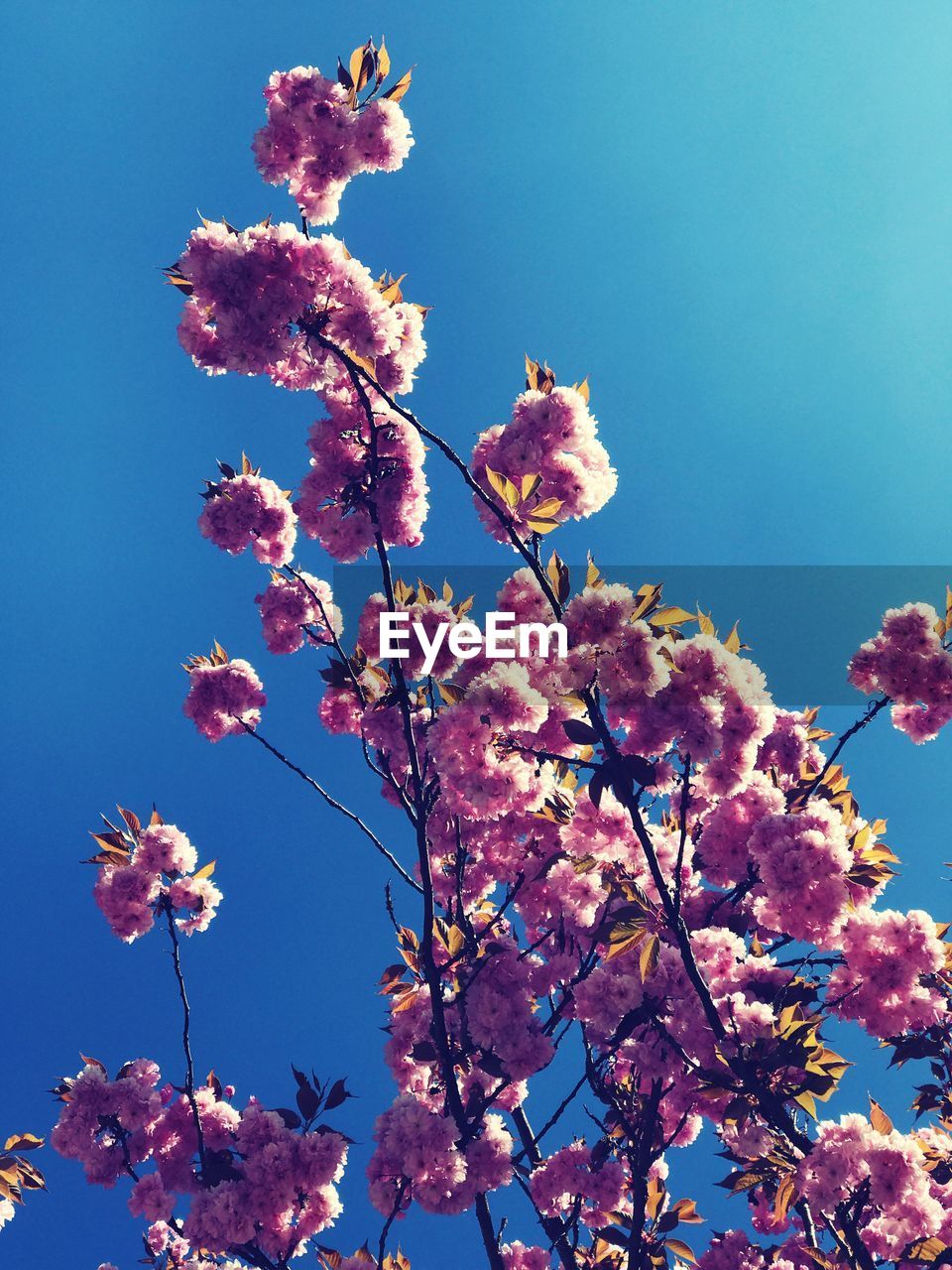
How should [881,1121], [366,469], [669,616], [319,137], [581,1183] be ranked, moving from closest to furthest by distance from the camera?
[669,616] → [881,1121] → [319,137] → [366,469] → [581,1183]

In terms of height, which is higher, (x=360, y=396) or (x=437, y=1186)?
(x=360, y=396)

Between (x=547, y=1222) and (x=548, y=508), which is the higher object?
(x=548, y=508)

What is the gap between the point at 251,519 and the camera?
5.15 meters

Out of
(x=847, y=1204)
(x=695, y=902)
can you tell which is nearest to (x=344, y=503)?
(x=695, y=902)

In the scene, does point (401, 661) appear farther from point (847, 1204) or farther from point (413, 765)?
point (847, 1204)

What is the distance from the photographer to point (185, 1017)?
3.88 metres

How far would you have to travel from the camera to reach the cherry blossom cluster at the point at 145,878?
16.7ft

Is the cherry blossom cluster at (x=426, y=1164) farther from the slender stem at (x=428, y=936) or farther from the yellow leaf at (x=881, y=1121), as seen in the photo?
the yellow leaf at (x=881, y=1121)

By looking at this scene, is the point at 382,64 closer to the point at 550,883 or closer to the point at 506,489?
the point at 506,489

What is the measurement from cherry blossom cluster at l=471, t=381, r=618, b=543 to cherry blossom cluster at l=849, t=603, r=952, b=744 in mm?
1460

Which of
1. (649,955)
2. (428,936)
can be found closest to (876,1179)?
(649,955)

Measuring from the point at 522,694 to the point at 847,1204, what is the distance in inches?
97.3

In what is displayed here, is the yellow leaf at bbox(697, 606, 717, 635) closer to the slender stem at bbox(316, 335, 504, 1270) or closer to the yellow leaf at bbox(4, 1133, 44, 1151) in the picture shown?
the slender stem at bbox(316, 335, 504, 1270)

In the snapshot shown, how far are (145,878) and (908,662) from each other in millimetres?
4737
